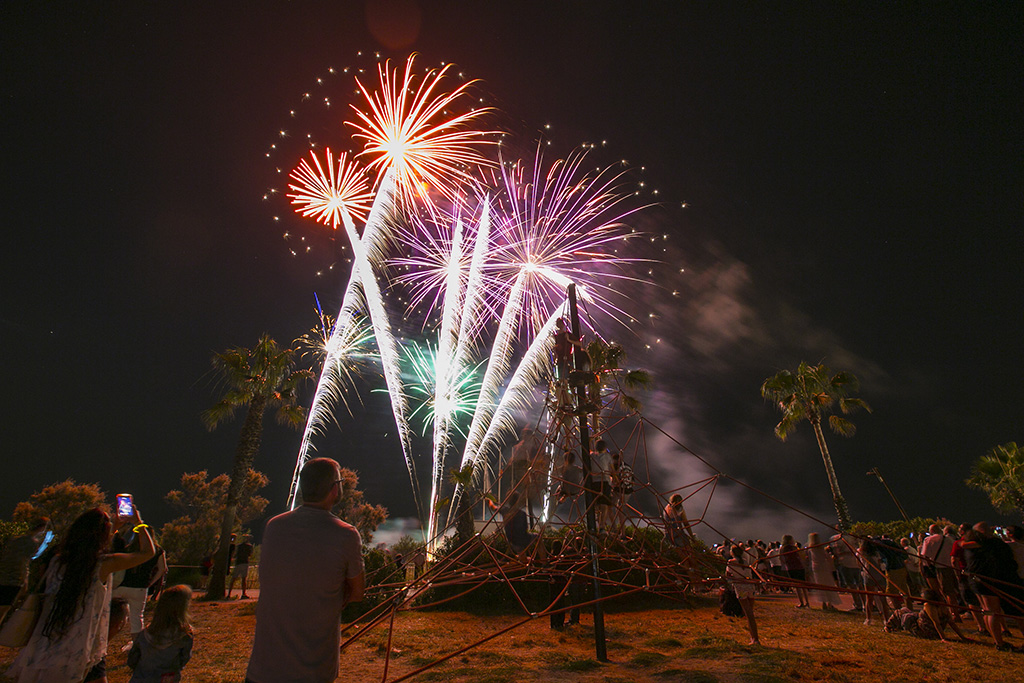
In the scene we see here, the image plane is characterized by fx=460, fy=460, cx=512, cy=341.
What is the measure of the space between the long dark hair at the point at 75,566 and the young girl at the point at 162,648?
2.35 ft

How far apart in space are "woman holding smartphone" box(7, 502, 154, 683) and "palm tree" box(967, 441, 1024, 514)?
3535cm

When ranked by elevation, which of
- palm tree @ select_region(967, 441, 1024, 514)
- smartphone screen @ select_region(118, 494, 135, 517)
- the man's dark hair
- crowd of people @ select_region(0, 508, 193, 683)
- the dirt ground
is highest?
palm tree @ select_region(967, 441, 1024, 514)

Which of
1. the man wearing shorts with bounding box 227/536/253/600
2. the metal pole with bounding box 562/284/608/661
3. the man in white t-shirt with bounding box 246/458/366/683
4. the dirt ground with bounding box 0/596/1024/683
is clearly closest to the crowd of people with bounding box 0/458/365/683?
the man in white t-shirt with bounding box 246/458/366/683

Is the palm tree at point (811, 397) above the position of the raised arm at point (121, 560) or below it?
above

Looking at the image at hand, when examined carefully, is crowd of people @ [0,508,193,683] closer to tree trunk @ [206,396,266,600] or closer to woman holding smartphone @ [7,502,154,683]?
woman holding smartphone @ [7,502,154,683]

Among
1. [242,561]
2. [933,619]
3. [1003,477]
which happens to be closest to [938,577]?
[933,619]

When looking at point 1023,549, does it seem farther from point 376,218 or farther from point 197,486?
point 197,486

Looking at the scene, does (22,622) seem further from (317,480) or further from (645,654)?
(645,654)

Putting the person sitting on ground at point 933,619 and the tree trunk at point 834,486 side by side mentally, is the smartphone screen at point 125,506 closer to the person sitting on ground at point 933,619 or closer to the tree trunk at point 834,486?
the person sitting on ground at point 933,619

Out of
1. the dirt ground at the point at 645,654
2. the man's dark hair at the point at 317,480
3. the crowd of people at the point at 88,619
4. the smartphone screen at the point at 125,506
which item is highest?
the man's dark hair at the point at 317,480

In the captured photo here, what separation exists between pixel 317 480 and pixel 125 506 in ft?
12.6

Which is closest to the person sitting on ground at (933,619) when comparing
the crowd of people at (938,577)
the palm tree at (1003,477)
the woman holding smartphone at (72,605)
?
the crowd of people at (938,577)

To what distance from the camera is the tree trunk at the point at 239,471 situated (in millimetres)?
14641

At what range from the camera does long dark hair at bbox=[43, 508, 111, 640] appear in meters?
3.17
